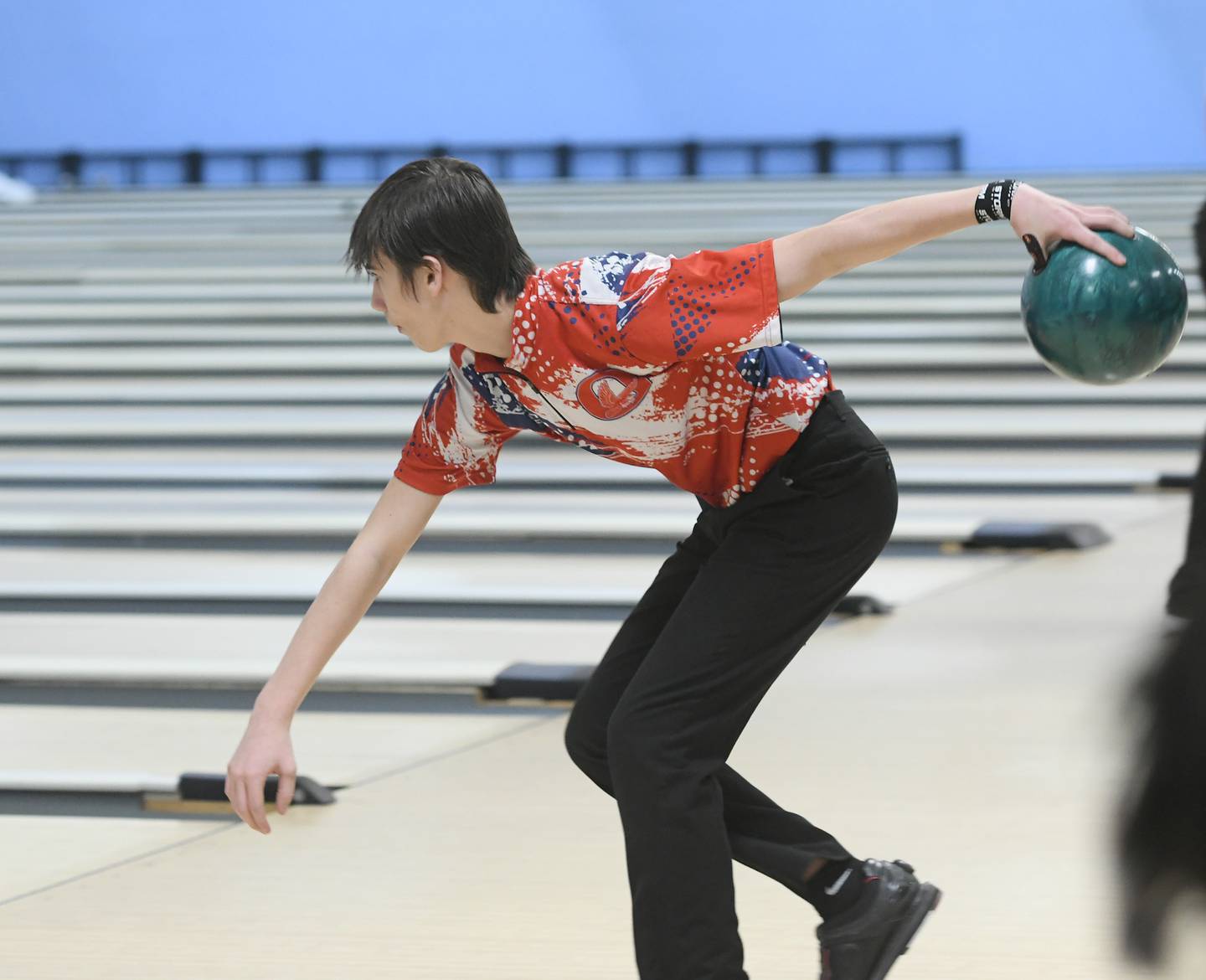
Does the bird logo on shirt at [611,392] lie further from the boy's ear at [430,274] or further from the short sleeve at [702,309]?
the boy's ear at [430,274]

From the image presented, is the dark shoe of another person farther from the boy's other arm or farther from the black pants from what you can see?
the boy's other arm

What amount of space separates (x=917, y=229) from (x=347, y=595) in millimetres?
735

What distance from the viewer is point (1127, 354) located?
5.55 feet

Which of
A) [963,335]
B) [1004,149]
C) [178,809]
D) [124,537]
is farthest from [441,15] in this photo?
[178,809]

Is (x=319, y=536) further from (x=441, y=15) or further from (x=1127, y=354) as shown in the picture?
(x=441, y=15)

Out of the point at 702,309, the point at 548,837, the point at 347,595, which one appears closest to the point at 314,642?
the point at 347,595

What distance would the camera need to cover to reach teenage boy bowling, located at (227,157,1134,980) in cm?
158

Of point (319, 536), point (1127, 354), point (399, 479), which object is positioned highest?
point (1127, 354)

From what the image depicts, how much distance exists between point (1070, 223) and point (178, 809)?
5.84 ft

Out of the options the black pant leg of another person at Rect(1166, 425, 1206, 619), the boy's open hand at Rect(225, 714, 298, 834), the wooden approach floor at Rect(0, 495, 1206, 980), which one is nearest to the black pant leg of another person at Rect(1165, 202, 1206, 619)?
the black pant leg of another person at Rect(1166, 425, 1206, 619)

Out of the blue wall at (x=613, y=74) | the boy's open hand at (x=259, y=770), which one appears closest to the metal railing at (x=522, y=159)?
the blue wall at (x=613, y=74)

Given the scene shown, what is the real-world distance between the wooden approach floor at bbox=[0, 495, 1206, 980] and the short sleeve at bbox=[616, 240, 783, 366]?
50cm

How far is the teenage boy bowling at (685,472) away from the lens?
158cm

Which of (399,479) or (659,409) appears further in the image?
(399,479)
